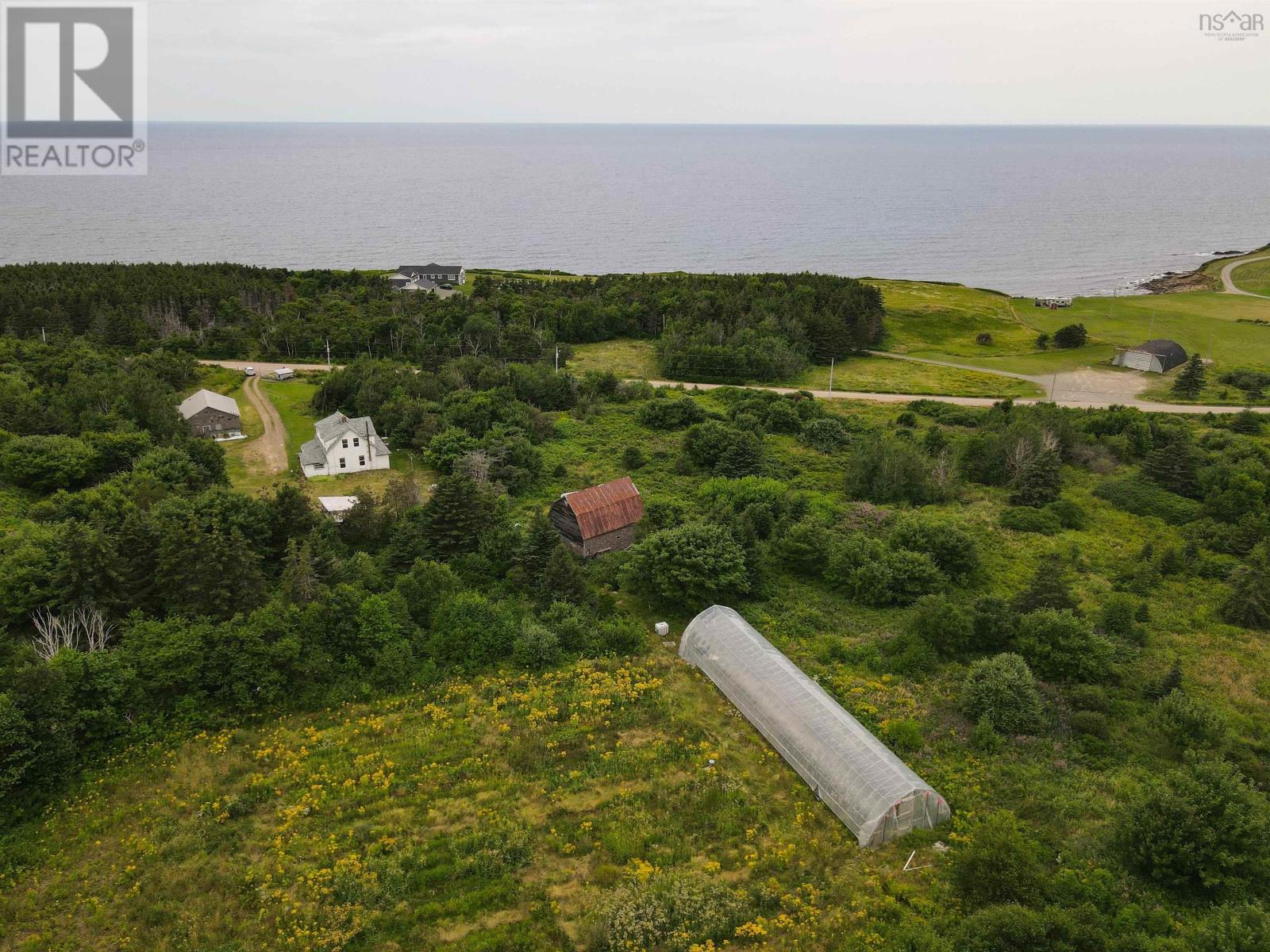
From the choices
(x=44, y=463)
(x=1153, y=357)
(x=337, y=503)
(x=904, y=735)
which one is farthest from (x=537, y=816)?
(x=1153, y=357)

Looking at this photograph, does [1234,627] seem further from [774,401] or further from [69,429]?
[69,429]

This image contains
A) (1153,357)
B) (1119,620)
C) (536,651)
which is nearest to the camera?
(536,651)

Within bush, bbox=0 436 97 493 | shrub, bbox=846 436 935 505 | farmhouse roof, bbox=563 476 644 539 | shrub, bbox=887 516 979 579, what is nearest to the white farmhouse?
bush, bbox=0 436 97 493

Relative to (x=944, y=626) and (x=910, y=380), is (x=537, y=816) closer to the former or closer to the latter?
(x=944, y=626)

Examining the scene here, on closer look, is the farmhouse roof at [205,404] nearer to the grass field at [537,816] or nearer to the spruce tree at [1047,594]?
the grass field at [537,816]

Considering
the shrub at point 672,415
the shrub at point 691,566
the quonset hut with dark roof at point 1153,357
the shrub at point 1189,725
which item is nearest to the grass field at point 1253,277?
the quonset hut with dark roof at point 1153,357

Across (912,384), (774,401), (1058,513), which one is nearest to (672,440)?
(774,401)
